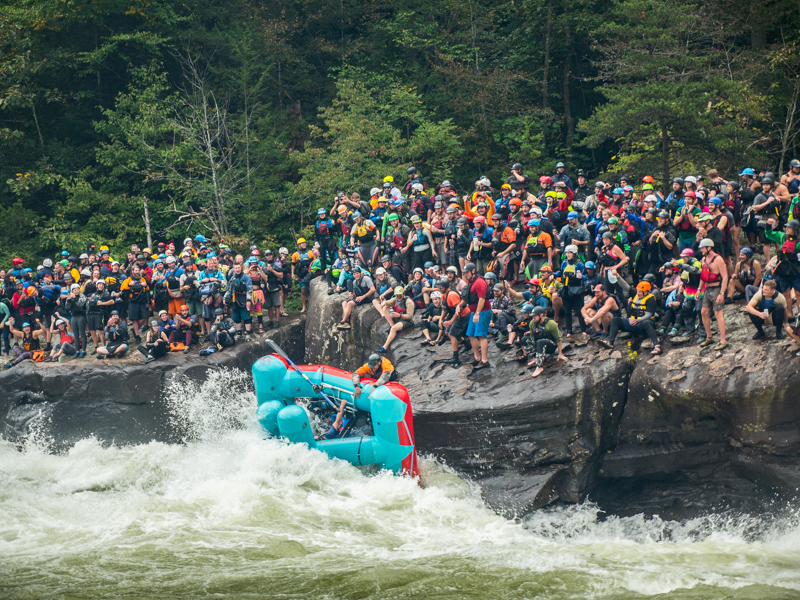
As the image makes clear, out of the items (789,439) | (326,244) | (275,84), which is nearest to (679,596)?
(789,439)

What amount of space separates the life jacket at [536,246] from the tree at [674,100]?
16.9ft

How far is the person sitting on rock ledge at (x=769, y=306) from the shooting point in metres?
11.1

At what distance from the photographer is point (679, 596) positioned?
8898 mm

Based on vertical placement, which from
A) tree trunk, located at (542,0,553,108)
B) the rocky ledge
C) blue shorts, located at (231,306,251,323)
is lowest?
the rocky ledge

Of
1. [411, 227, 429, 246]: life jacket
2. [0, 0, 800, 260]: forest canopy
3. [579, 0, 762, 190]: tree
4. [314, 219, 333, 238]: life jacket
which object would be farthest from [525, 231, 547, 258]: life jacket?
[0, 0, 800, 260]: forest canopy

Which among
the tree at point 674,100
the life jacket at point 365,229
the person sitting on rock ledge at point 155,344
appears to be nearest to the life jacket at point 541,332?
the life jacket at point 365,229

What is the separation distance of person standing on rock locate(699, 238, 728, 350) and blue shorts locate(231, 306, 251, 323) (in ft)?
33.6

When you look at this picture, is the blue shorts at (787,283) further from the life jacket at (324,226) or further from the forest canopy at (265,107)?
the life jacket at (324,226)

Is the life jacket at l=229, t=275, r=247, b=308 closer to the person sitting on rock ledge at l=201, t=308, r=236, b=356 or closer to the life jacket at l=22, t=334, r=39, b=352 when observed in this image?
the person sitting on rock ledge at l=201, t=308, r=236, b=356

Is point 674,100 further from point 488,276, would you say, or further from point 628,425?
point 628,425

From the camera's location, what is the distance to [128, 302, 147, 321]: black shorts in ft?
57.7

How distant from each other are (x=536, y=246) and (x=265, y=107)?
56.2ft

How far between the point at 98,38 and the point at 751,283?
24260 mm

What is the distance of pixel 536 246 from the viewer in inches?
559
